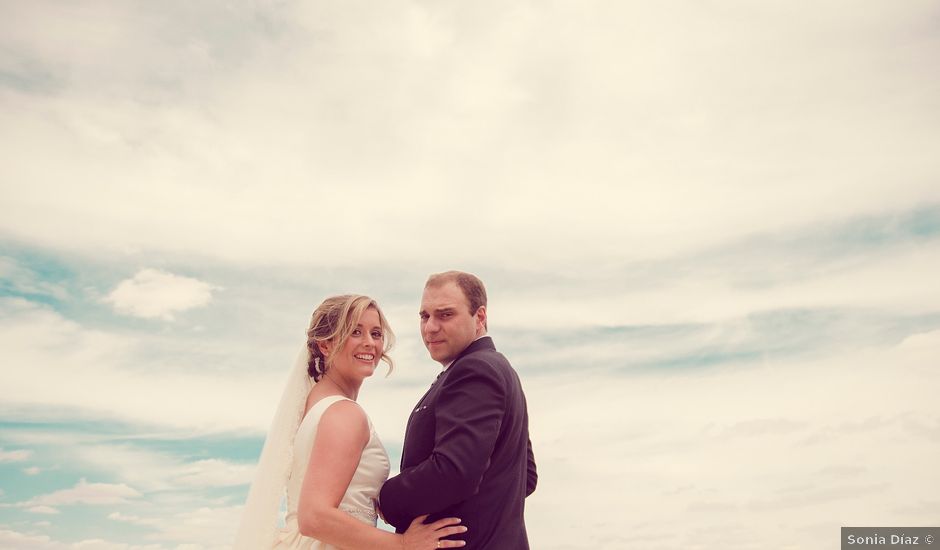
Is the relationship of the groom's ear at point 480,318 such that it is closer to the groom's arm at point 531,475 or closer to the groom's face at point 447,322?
the groom's face at point 447,322

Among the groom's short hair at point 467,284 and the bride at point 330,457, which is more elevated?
the groom's short hair at point 467,284

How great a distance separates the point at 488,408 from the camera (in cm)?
743

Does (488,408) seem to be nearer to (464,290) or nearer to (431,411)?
(431,411)

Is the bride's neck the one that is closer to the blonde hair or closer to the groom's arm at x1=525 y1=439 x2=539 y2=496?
the blonde hair

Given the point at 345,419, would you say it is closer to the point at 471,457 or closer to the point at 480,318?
the point at 471,457

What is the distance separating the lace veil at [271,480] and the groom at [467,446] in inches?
48.6

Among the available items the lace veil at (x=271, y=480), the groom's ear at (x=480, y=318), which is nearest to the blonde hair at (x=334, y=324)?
the lace veil at (x=271, y=480)

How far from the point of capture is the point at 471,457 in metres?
7.13

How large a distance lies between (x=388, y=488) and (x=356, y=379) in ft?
4.55

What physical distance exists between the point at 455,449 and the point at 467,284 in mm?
2121

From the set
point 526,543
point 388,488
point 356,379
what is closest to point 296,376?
point 356,379

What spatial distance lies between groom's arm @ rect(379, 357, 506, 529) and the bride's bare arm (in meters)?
0.21

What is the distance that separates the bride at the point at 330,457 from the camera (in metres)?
7.33

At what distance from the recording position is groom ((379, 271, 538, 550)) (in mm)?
A: 7160
